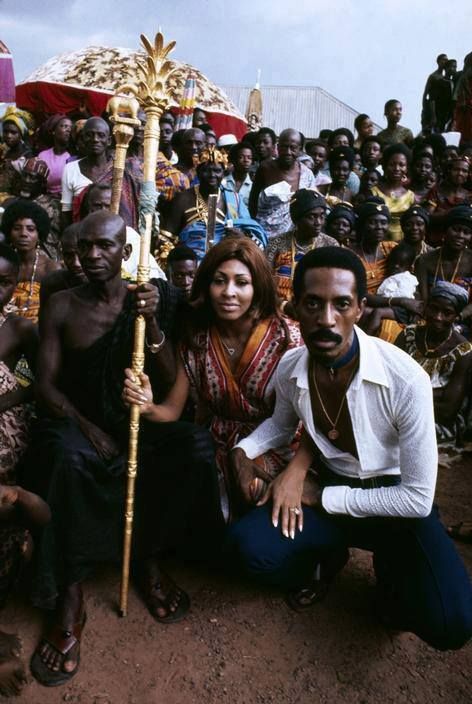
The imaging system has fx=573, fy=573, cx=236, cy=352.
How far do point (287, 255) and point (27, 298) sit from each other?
2281 mm

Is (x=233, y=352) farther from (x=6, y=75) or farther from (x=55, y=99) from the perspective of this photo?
(x=55, y=99)

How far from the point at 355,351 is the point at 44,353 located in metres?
1.39

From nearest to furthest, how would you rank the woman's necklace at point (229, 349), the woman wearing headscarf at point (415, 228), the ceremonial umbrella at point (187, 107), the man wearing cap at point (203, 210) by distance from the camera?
1. the woman's necklace at point (229, 349)
2. the man wearing cap at point (203, 210)
3. the woman wearing headscarf at point (415, 228)
4. the ceremonial umbrella at point (187, 107)

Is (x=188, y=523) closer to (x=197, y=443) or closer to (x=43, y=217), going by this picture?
(x=197, y=443)

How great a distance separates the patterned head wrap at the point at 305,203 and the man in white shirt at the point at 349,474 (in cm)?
272

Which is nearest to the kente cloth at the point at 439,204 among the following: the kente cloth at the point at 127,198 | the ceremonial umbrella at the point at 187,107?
the kente cloth at the point at 127,198

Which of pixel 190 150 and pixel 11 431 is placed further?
pixel 190 150

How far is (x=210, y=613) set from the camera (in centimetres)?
256

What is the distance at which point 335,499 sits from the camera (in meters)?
2.35

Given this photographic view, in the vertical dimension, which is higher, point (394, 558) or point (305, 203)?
point (305, 203)

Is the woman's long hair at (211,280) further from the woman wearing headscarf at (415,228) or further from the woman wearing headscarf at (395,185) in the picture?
the woman wearing headscarf at (395,185)

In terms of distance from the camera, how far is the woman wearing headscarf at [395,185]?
6391mm

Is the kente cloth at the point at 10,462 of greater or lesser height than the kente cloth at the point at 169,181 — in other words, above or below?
below

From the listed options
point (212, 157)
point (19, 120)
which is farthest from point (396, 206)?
point (19, 120)
